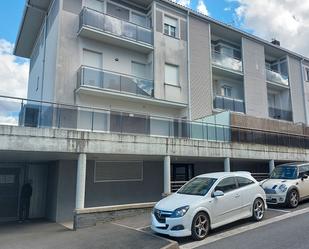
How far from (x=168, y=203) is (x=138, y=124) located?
5246 mm

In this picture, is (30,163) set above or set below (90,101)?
below

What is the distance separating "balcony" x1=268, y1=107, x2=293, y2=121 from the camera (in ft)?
80.7

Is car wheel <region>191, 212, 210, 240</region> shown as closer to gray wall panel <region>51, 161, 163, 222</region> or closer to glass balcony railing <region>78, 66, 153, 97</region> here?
gray wall panel <region>51, 161, 163, 222</region>

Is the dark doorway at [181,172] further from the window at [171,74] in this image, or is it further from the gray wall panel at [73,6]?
the gray wall panel at [73,6]

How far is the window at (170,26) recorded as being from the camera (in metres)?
19.2

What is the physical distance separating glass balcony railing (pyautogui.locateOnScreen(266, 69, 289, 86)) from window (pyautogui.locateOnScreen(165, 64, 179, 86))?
363 inches

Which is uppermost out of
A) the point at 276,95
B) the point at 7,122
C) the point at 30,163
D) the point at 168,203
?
the point at 276,95

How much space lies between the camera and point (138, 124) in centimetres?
1321

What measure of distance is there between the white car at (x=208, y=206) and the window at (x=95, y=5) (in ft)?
39.0

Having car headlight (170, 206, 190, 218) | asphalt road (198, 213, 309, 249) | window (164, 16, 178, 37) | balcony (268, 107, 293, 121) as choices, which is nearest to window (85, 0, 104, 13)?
window (164, 16, 178, 37)

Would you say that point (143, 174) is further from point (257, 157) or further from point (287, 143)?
point (287, 143)

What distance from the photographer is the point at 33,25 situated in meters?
20.1

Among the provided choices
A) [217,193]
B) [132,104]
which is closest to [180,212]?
[217,193]

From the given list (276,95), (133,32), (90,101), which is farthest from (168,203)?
(276,95)
